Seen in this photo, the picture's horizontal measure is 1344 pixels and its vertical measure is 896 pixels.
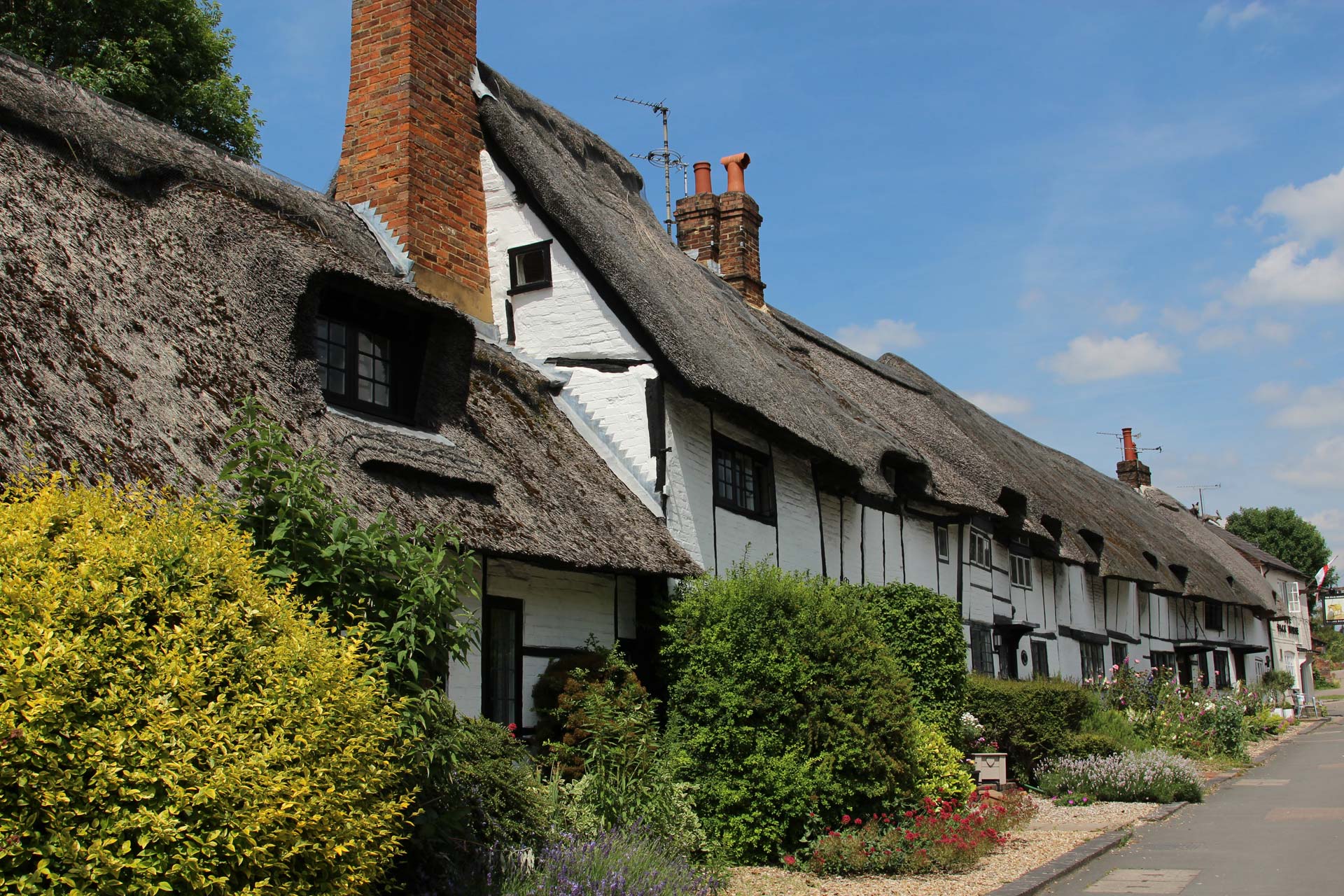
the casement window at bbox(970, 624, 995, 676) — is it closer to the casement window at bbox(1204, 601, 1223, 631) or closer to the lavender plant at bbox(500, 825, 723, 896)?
the lavender plant at bbox(500, 825, 723, 896)

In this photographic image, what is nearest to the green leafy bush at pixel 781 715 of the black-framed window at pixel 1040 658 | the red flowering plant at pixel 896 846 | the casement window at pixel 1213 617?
the red flowering plant at pixel 896 846

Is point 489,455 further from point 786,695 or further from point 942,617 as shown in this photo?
point 942,617

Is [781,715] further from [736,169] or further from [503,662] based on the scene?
[736,169]

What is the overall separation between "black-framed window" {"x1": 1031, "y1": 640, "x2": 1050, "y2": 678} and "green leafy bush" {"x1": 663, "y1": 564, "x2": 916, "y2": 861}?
1315cm

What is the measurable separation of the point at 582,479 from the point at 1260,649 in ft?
131

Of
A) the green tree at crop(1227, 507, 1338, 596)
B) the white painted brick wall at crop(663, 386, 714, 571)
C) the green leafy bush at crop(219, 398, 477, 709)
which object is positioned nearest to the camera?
the green leafy bush at crop(219, 398, 477, 709)

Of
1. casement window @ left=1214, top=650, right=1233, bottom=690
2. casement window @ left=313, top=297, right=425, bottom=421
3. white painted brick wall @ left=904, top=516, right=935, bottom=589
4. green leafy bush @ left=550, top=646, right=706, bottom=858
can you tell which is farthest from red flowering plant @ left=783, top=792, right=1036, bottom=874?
casement window @ left=1214, top=650, right=1233, bottom=690

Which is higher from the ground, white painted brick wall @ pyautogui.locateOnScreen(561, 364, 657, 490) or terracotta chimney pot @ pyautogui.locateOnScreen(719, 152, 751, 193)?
terracotta chimney pot @ pyautogui.locateOnScreen(719, 152, 751, 193)

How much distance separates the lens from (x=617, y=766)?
29.3ft

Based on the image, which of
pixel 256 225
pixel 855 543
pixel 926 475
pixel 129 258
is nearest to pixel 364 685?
pixel 129 258


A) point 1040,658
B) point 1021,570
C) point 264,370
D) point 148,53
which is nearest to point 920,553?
point 1021,570

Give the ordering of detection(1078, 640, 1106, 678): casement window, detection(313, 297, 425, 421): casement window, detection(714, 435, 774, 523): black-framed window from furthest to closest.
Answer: detection(1078, 640, 1106, 678): casement window, detection(714, 435, 774, 523): black-framed window, detection(313, 297, 425, 421): casement window

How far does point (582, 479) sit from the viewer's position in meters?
10.5

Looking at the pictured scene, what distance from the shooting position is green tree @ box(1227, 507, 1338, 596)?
75.7 metres
